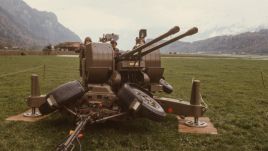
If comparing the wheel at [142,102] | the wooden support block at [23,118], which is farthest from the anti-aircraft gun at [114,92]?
the wooden support block at [23,118]

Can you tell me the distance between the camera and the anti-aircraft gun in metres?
7.87

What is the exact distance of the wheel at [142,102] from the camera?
7.75 metres

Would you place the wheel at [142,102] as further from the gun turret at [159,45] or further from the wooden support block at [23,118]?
the wooden support block at [23,118]

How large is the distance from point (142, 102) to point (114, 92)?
1431mm

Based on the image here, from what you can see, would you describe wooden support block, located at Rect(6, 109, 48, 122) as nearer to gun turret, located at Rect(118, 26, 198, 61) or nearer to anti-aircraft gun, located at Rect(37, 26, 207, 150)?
anti-aircraft gun, located at Rect(37, 26, 207, 150)

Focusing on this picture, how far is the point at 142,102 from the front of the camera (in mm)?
7750

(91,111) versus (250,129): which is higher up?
(91,111)

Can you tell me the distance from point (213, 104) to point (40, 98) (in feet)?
21.4

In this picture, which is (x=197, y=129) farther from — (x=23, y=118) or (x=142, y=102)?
(x=23, y=118)

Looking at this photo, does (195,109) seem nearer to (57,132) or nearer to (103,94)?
(103,94)

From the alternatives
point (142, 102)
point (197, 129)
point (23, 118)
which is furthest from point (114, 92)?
point (23, 118)

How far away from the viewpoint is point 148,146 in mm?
7270

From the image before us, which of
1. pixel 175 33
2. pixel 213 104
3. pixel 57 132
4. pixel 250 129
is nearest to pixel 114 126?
pixel 57 132

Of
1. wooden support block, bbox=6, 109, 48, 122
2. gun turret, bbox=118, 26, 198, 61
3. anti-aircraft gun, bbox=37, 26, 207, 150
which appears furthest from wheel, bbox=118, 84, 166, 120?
wooden support block, bbox=6, 109, 48, 122
